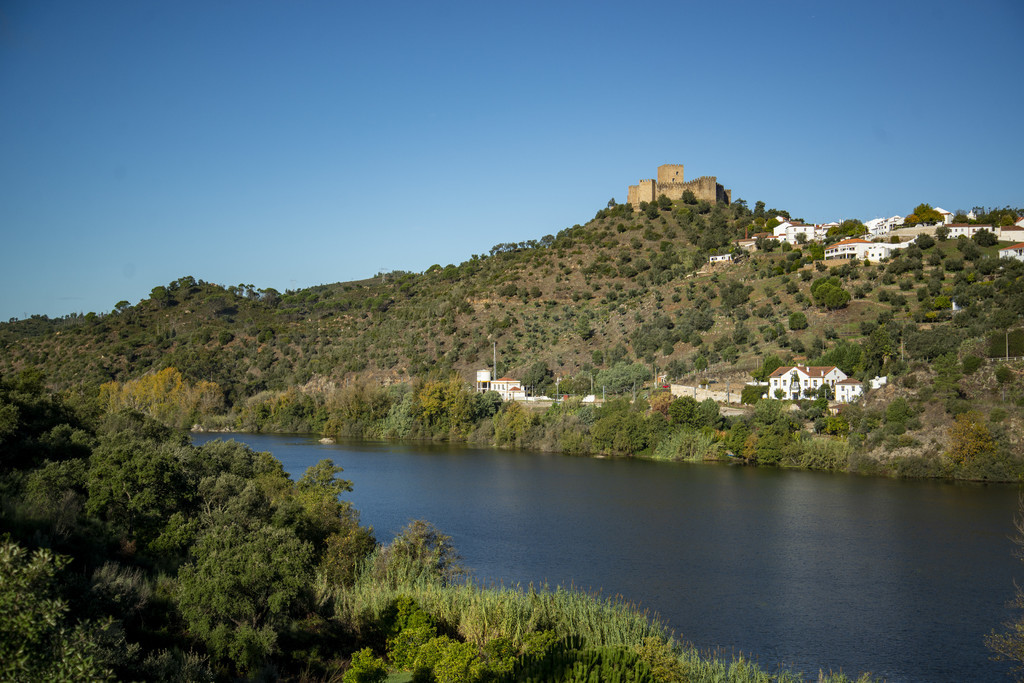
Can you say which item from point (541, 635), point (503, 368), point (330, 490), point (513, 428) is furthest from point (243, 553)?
point (503, 368)

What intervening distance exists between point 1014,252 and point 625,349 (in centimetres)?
2948

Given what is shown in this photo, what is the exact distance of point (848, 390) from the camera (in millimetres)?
43250

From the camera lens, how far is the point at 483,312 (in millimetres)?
74562

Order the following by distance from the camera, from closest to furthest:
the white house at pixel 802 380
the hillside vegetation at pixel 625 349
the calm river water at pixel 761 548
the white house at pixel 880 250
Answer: the calm river water at pixel 761 548 → the hillside vegetation at pixel 625 349 → the white house at pixel 802 380 → the white house at pixel 880 250

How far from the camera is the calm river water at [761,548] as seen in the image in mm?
16641

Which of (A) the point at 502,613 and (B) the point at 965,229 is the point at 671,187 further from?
(A) the point at 502,613

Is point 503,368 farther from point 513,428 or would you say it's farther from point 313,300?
point 313,300

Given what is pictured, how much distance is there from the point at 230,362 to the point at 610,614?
73.3m

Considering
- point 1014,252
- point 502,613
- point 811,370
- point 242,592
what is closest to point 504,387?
point 811,370

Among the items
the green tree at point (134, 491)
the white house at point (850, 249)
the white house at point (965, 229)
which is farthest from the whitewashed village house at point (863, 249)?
the green tree at point (134, 491)

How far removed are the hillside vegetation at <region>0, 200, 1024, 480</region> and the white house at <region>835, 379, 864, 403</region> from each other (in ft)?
3.48

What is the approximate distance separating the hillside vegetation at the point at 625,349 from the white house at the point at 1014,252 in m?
1.53

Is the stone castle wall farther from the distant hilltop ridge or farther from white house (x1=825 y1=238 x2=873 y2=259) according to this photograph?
white house (x1=825 y1=238 x2=873 y2=259)

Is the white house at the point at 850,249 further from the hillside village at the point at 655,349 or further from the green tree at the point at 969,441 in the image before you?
the green tree at the point at 969,441
